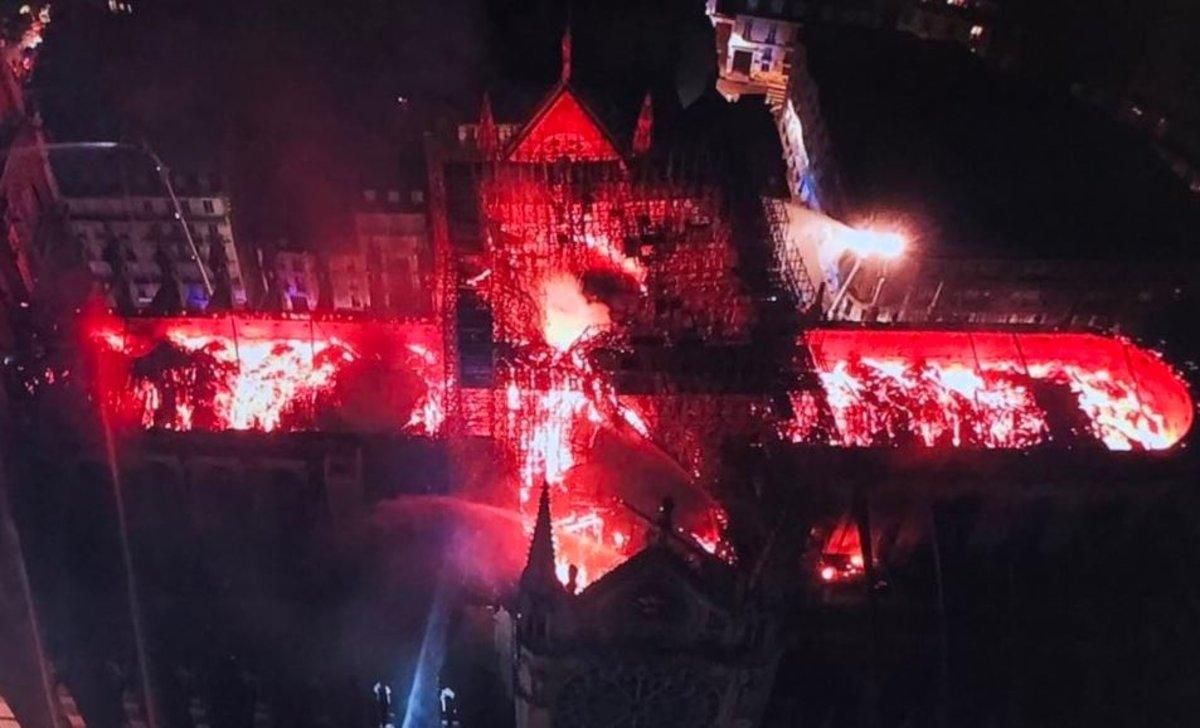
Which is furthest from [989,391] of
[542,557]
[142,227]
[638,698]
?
[142,227]

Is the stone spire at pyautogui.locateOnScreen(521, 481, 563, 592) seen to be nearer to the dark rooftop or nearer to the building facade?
the building facade

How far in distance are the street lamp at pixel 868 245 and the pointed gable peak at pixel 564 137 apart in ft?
56.1

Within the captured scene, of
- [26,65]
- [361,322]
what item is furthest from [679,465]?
[26,65]

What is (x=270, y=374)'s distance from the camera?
115 ft

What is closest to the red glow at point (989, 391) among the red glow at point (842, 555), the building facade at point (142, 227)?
the red glow at point (842, 555)

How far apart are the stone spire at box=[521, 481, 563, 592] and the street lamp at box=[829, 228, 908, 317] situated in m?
32.7

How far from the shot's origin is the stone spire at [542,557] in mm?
21906

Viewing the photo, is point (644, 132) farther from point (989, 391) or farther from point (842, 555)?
point (842, 555)

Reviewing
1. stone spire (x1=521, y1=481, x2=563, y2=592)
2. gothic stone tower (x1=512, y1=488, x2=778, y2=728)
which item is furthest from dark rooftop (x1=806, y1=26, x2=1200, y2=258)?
stone spire (x1=521, y1=481, x2=563, y2=592)

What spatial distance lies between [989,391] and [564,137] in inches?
785

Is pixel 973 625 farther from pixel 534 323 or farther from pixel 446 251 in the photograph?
pixel 446 251

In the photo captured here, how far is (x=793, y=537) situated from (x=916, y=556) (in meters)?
13.6

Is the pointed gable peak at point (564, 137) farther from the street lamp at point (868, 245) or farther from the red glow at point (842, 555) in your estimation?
the red glow at point (842, 555)


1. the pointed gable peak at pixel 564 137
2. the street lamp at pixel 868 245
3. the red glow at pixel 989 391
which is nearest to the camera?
the red glow at pixel 989 391
